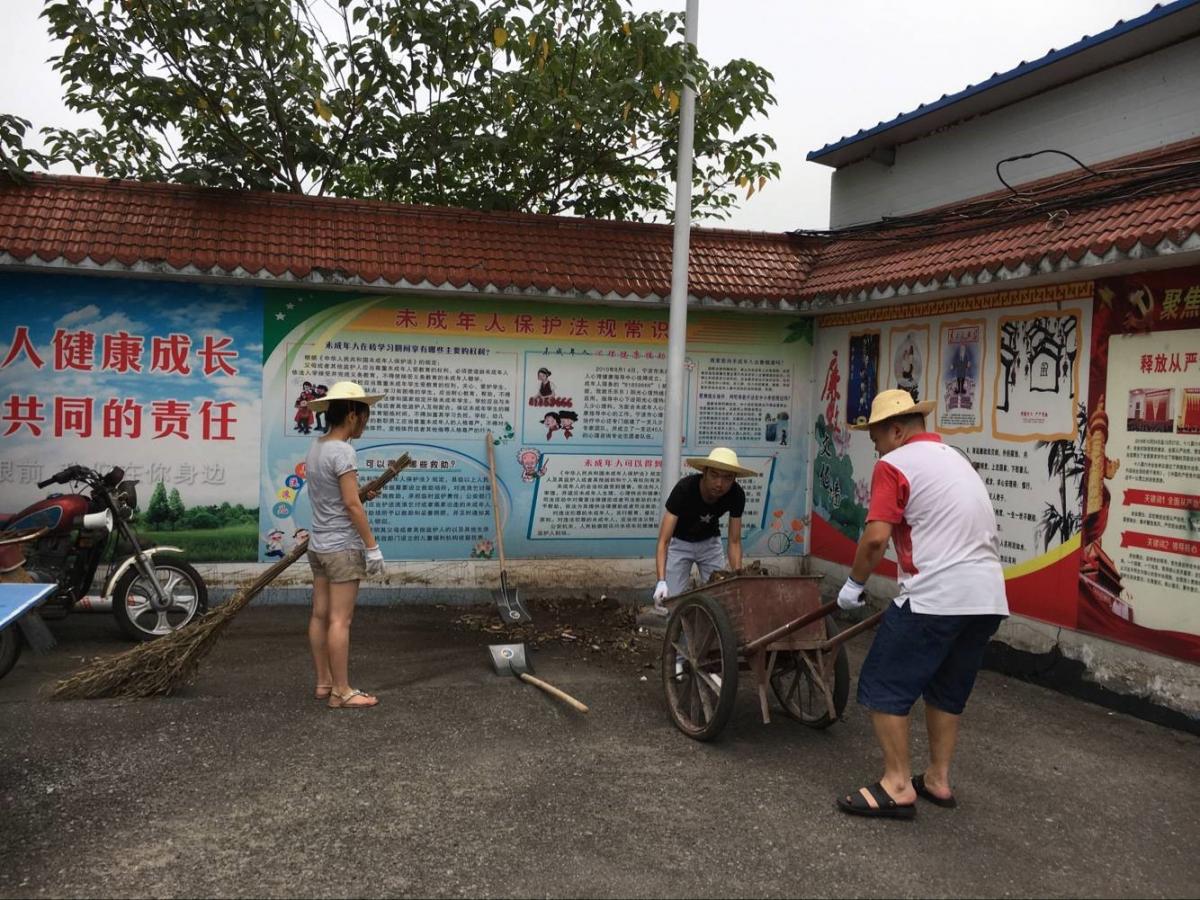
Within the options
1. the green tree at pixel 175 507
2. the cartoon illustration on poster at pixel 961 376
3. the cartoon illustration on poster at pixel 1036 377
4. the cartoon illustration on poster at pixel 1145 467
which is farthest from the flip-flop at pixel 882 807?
Answer: the green tree at pixel 175 507

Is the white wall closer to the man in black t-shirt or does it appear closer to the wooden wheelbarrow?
the man in black t-shirt

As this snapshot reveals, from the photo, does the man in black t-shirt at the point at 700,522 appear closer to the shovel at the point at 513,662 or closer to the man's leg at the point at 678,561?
the man's leg at the point at 678,561

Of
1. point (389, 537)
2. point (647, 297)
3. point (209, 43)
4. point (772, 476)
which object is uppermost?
point (209, 43)

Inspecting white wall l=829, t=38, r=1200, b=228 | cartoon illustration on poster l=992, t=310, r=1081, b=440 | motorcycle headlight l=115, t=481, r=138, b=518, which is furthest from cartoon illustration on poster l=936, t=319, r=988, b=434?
motorcycle headlight l=115, t=481, r=138, b=518

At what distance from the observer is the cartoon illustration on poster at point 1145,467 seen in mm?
5906

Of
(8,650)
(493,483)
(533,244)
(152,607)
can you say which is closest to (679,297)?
(533,244)

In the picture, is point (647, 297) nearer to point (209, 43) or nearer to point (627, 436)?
point (627, 436)

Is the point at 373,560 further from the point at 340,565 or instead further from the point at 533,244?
the point at 533,244

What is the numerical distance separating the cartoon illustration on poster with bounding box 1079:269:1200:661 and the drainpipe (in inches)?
120

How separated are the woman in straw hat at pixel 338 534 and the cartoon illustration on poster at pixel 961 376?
4.79 metres

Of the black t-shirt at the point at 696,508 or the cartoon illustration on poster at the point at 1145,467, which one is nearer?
the cartoon illustration on poster at the point at 1145,467

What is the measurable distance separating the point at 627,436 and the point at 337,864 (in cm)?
572

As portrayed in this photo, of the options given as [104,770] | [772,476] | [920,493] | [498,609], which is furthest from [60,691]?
[772,476]

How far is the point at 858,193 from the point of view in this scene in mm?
10109
